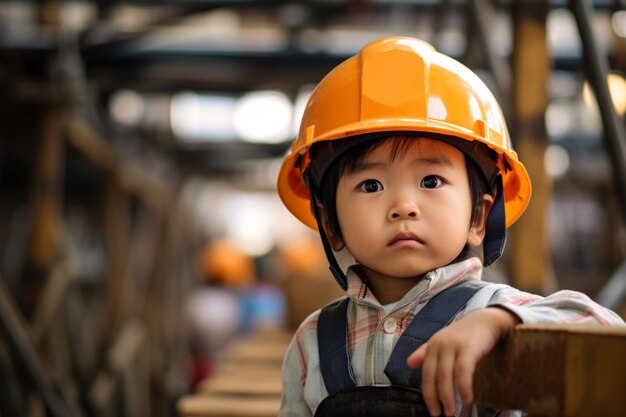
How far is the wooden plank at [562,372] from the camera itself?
1.12 metres

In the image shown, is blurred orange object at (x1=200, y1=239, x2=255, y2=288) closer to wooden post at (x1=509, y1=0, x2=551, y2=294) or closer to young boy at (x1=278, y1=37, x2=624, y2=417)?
wooden post at (x1=509, y1=0, x2=551, y2=294)

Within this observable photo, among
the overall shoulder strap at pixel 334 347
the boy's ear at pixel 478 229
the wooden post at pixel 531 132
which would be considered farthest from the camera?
the wooden post at pixel 531 132

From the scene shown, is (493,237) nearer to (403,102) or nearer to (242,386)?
(403,102)

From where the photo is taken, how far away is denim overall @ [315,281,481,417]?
1601mm

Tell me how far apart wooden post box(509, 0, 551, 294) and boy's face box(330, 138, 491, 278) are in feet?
5.38

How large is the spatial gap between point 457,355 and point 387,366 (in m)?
0.39

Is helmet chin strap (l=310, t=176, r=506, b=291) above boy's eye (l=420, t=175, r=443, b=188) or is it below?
below

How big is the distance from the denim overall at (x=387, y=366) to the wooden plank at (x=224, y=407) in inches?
47.7

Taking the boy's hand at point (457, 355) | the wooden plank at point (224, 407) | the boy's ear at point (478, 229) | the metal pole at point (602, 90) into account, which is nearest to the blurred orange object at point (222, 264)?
the wooden plank at point (224, 407)

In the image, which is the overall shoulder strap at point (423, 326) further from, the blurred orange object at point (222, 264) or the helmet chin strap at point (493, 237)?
the blurred orange object at point (222, 264)

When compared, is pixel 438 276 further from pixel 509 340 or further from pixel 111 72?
pixel 111 72

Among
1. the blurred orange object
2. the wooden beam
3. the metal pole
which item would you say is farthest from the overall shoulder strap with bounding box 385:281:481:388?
the blurred orange object

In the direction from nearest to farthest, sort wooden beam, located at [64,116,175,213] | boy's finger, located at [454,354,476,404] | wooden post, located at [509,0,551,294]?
boy's finger, located at [454,354,476,404], wooden post, located at [509,0,551,294], wooden beam, located at [64,116,175,213]

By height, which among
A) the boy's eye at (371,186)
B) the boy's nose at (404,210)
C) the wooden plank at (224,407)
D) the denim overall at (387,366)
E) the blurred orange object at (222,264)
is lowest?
the blurred orange object at (222,264)
